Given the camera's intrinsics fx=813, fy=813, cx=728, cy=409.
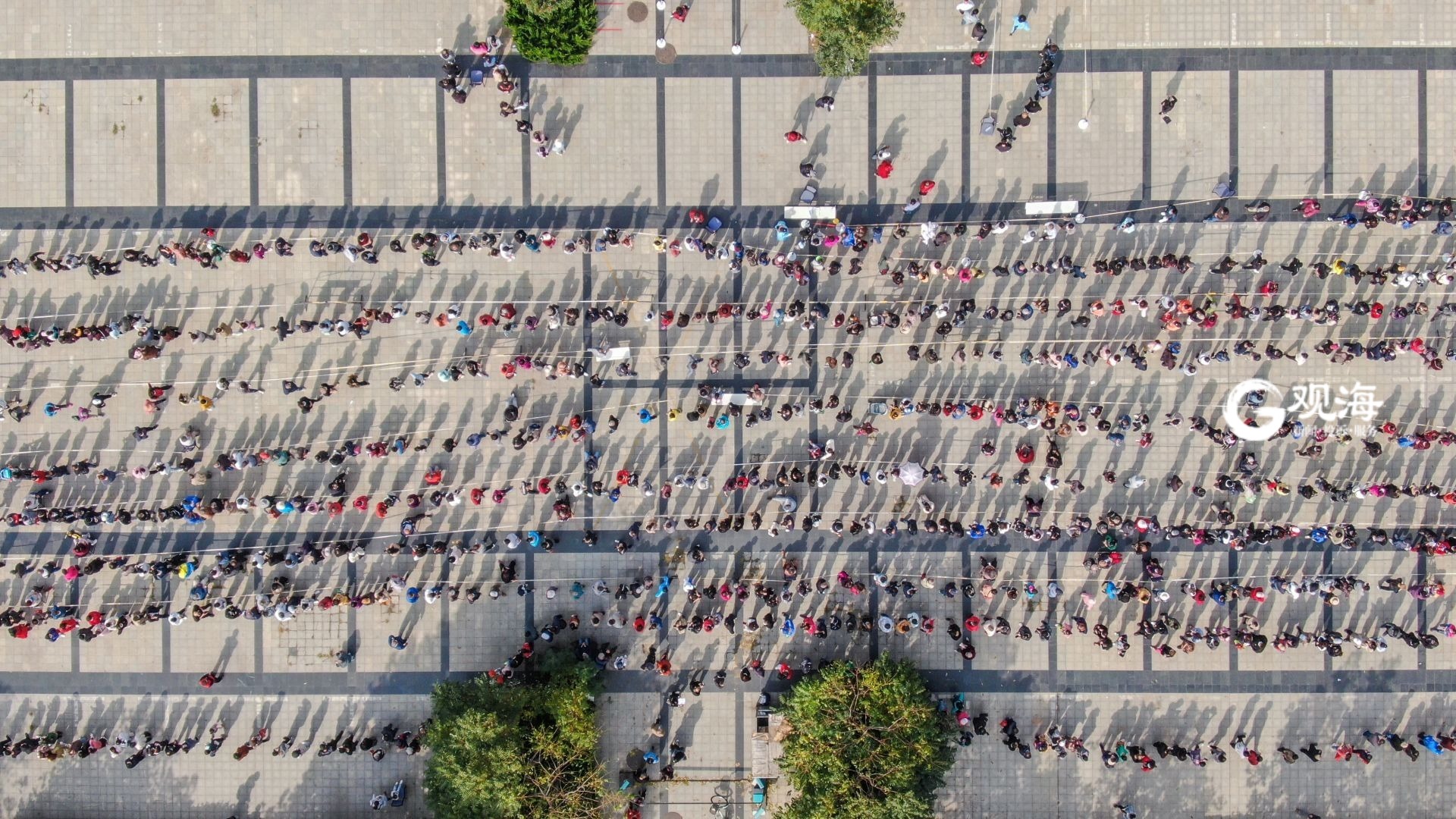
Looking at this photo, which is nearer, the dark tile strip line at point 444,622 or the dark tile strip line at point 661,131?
the dark tile strip line at point 661,131

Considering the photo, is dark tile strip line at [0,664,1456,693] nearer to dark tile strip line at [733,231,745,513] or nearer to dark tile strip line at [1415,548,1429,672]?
dark tile strip line at [1415,548,1429,672]

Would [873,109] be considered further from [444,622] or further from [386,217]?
[444,622]

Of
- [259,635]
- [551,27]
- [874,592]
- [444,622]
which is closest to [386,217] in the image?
[551,27]

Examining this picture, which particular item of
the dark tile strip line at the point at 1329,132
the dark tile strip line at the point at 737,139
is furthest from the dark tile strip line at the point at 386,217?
the dark tile strip line at the point at 1329,132

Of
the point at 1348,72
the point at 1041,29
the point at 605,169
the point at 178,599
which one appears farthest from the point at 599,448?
the point at 1348,72

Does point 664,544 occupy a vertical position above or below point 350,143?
below

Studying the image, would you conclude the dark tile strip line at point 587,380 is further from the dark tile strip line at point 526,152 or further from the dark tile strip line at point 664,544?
the dark tile strip line at point 526,152
